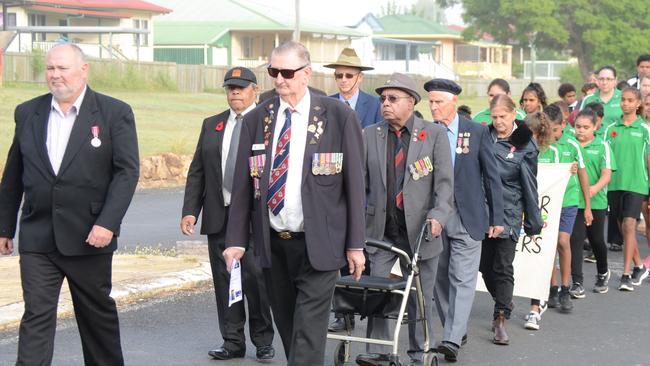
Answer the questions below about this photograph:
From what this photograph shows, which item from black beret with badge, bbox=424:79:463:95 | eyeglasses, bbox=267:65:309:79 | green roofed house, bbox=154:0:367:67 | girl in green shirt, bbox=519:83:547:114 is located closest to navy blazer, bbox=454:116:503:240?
black beret with badge, bbox=424:79:463:95

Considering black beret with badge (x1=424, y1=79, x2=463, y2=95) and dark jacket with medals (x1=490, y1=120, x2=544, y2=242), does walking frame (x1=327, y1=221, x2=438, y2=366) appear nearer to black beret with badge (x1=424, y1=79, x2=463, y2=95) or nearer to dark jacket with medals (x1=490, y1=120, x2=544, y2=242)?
black beret with badge (x1=424, y1=79, x2=463, y2=95)

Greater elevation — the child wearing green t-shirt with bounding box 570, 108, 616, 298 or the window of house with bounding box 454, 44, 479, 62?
the window of house with bounding box 454, 44, 479, 62

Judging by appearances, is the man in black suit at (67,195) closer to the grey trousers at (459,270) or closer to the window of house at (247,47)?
A: the grey trousers at (459,270)

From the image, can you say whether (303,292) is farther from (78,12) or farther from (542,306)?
(78,12)

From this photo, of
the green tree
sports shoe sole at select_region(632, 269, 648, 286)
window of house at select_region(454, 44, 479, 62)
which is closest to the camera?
sports shoe sole at select_region(632, 269, 648, 286)

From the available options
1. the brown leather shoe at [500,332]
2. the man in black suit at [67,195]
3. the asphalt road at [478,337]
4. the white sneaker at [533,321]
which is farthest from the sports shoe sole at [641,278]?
the man in black suit at [67,195]

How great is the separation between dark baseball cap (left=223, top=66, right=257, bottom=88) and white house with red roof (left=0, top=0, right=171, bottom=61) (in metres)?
48.1

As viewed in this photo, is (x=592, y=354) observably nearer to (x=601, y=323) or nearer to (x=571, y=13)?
(x=601, y=323)

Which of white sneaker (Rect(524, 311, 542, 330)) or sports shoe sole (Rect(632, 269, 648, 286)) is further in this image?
sports shoe sole (Rect(632, 269, 648, 286))

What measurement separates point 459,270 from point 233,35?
73883mm

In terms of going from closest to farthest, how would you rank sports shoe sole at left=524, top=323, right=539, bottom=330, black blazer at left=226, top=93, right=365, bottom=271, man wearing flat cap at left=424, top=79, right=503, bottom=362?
1. black blazer at left=226, top=93, right=365, bottom=271
2. man wearing flat cap at left=424, top=79, right=503, bottom=362
3. sports shoe sole at left=524, top=323, right=539, bottom=330

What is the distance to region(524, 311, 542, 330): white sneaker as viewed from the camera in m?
9.93

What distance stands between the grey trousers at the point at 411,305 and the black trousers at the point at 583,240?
349 cm

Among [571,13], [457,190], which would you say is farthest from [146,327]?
[571,13]
